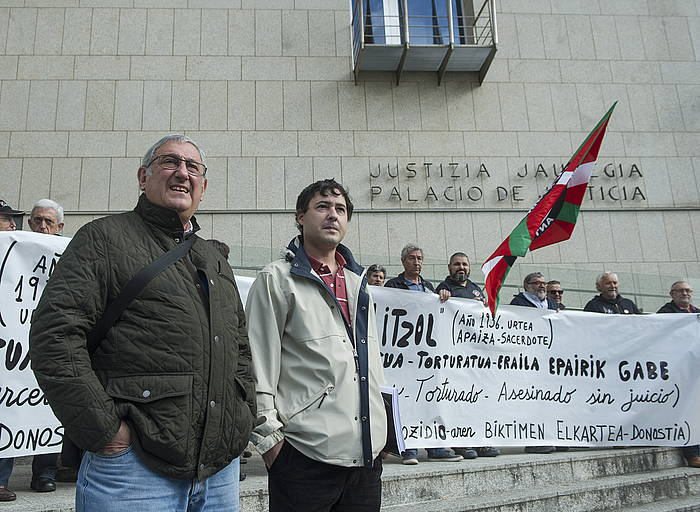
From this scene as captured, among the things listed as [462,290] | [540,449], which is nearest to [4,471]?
[462,290]

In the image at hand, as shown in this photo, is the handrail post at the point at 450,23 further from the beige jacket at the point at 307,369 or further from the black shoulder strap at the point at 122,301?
the black shoulder strap at the point at 122,301

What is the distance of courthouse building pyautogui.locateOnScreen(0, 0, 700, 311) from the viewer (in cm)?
1050

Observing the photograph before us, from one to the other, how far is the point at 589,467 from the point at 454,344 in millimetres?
1510

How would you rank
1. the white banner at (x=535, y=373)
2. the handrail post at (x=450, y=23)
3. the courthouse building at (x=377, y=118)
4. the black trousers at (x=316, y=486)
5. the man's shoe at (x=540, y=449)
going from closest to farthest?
the black trousers at (x=316, y=486) < the white banner at (x=535, y=373) < the man's shoe at (x=540, y=449) < the courthouse building at (x=377, y=118) < the handrail post at (x=450, y=23)

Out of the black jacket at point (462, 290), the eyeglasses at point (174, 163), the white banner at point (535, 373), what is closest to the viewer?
the eyeglasses at point (174, 163)

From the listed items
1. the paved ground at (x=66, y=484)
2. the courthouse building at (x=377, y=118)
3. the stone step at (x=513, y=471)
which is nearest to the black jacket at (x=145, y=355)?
the paved ground at (x=66, y=484)

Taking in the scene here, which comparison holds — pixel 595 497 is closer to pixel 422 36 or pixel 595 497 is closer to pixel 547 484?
pixel 547 484

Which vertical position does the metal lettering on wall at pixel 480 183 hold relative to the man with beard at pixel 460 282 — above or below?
above

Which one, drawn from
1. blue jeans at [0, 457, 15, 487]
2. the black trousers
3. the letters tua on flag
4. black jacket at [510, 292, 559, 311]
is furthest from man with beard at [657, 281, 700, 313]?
blue jeans at [0, 457, 15, 487]

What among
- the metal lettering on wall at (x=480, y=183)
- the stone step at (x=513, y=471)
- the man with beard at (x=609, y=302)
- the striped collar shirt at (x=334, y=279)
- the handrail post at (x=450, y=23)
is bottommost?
the stone step at (x=513, y=471)

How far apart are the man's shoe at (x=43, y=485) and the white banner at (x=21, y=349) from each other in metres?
0.18

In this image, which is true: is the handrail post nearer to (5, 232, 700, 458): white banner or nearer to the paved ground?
(5, 232, 700, 458): white banner

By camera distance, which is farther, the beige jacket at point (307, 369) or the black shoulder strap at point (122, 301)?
the beige jacket at point (307, 369)

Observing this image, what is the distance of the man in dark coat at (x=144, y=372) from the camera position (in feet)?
5.10
